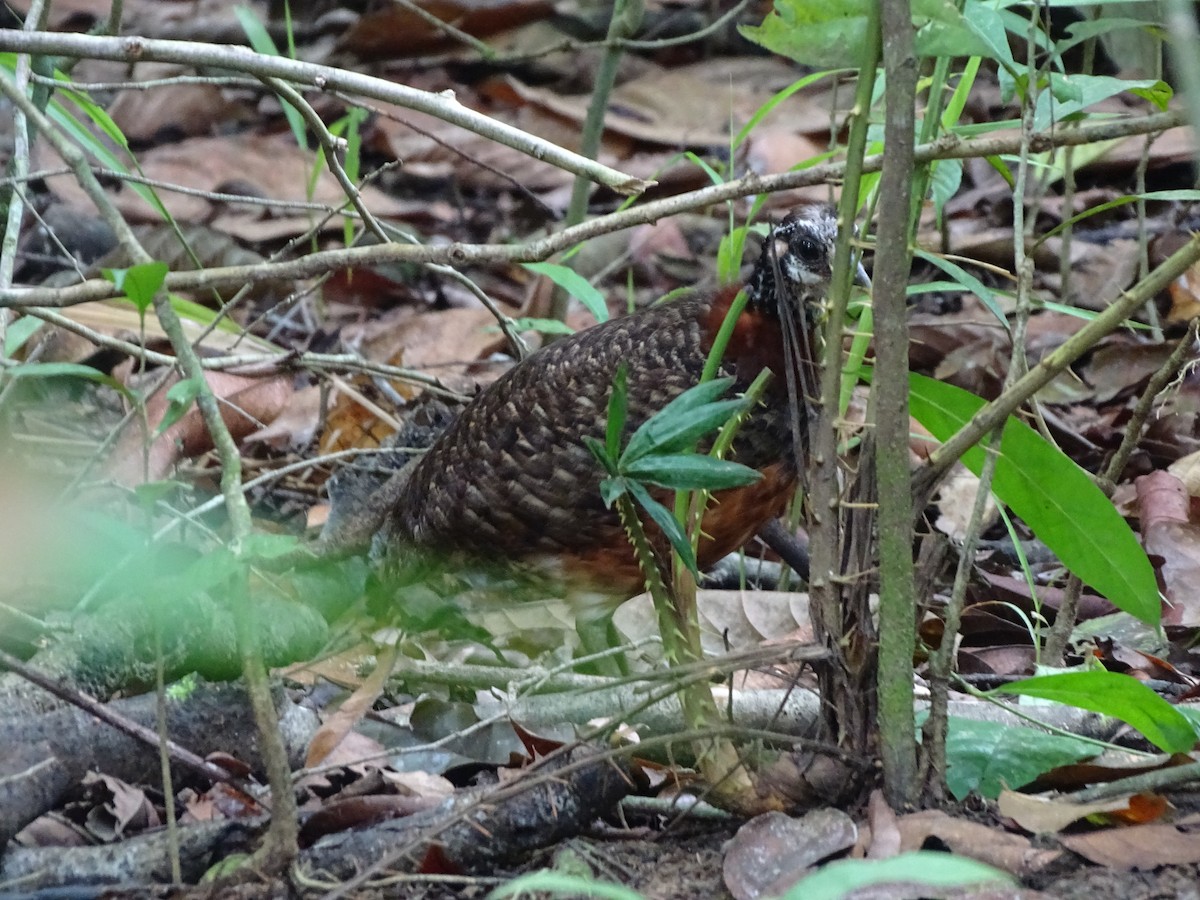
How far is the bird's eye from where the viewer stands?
324 centimetres

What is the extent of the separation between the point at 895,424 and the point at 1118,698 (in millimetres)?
513

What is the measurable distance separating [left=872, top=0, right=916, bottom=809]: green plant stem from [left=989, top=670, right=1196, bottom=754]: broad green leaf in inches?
6.6

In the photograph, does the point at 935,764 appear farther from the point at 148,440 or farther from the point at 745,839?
the point at 148,440

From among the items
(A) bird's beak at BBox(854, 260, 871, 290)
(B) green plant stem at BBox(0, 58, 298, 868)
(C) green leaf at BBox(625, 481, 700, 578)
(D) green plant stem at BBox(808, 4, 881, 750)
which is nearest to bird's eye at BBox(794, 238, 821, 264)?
(A) bird's beak at BBox(854, 260, 871, 290)

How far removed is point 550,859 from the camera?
188 centimetres

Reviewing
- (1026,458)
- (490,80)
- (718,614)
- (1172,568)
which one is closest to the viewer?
(1026,458)

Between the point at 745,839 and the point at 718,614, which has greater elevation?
the point at 745,839

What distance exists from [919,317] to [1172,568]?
7.03 ft

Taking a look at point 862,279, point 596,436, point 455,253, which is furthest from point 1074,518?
point 596,436

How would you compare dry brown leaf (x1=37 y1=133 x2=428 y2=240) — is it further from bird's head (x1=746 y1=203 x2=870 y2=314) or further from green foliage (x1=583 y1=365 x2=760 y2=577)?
green foliage (x1=583 y1=365 x2=760 y2=577)

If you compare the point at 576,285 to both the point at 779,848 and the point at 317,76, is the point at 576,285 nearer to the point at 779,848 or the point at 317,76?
the point at 317,76

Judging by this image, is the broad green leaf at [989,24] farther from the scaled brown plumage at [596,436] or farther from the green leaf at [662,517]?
the scaled brown plumage at [596,436]

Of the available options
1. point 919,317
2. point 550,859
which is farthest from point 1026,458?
point 919,317

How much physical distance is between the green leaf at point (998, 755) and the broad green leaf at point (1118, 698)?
122mm
